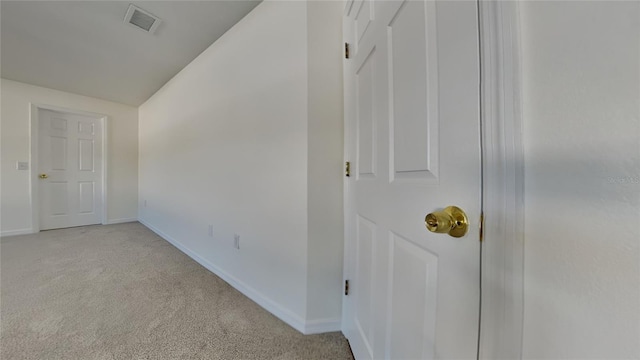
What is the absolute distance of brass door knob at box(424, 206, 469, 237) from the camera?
435mm

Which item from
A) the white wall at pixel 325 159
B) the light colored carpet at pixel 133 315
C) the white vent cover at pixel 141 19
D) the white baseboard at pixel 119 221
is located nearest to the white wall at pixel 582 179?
the white wall at pixel 325 159

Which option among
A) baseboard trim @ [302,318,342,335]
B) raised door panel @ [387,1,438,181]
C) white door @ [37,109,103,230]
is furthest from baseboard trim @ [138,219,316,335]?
white door @ [37,109,103,230]

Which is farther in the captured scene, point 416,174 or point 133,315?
point 133,315

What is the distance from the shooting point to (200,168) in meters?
2.34

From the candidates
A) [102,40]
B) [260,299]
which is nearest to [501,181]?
[260,299]

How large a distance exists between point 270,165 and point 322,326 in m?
1.07

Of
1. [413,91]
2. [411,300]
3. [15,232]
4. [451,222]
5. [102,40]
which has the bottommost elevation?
[15,232]

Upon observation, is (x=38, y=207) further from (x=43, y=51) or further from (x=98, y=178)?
(x=43, y=51)

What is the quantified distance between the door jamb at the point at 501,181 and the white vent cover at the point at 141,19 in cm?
254

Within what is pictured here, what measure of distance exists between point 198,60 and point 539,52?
2942mm

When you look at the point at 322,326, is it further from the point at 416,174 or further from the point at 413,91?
the point at 413,91

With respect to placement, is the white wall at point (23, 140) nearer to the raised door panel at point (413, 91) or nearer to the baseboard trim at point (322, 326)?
the baseboard trim at point (322, 326)

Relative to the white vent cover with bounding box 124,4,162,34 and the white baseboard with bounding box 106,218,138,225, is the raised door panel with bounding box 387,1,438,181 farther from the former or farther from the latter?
the white baseboard with bounding box 106,218,138,225

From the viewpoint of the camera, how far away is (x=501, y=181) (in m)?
0.37
